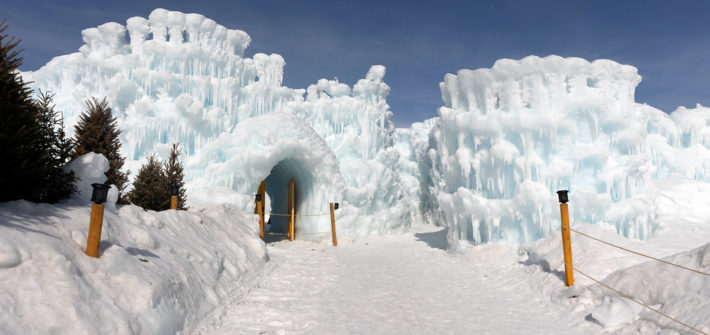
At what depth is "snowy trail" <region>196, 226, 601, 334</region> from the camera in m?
5.27

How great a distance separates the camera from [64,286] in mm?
3250

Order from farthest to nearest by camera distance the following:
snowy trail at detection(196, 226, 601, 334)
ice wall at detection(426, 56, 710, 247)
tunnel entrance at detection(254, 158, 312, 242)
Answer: tunnel entrance at detection(254, 158, 312, 242), ice wall at detection(426, 56, 710, 247), snowy trail at detection(196, 226, 601, 334)

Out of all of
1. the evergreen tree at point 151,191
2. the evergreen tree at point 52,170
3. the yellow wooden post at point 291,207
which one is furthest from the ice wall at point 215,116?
the evergreen tree at point 52,170

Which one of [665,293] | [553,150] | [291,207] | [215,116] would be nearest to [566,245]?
[665,293]

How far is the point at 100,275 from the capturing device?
3795 mm

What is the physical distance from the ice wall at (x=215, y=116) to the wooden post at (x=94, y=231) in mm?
9878

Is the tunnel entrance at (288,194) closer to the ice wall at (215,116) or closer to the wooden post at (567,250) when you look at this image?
the ice wall at (215,116)

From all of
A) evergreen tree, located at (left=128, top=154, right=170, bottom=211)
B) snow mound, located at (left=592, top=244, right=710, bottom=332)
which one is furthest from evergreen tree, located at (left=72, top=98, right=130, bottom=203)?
snow mound, located at (left=592, top=244, right=710, bottom=332)

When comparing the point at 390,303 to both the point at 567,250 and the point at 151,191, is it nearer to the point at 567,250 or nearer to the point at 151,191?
the point at 567,250

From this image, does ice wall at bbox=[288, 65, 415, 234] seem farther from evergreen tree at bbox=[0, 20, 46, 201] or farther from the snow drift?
evergreen tree at bbox=[0, 20, 46, 201]

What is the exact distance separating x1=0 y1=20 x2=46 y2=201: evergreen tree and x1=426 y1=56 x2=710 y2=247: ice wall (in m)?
11.7

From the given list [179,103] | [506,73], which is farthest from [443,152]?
[179,103]

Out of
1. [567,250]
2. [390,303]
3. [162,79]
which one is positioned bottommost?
[390,303]

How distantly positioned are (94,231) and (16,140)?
4.29 ft
